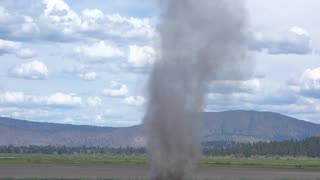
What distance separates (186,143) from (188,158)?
5.11 ft

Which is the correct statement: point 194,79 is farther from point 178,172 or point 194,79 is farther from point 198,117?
point 178,172

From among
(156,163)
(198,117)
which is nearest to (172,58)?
(198,117)

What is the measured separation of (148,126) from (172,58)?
6.57 metres

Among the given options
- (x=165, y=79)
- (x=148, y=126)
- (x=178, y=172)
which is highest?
(x=165, y=79)

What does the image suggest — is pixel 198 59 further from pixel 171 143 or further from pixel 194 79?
pixel 171 143

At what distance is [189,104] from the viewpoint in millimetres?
60219

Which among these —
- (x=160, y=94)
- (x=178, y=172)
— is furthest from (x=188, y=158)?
(x=160, y=94)

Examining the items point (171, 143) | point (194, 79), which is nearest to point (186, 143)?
point (171, 143)

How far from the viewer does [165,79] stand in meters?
60.4

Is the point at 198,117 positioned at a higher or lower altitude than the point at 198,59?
lower

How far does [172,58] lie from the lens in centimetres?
5997

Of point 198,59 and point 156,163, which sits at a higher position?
point 198,59

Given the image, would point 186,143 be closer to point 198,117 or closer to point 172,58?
point 198,117

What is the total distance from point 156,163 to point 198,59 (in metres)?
10.2
